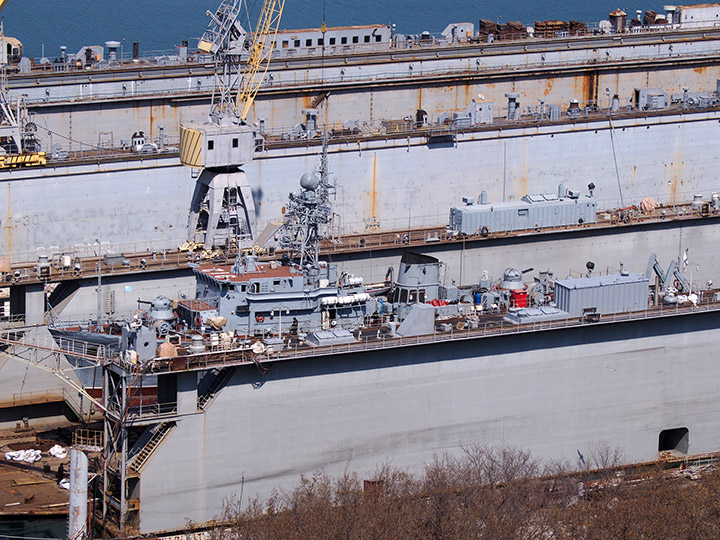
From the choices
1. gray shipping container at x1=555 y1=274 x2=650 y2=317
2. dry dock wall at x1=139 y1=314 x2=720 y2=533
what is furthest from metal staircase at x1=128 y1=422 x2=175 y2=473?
gray shipping container at x1=555 y1=274 x2=650 y2=317

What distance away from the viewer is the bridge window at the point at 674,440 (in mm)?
67875

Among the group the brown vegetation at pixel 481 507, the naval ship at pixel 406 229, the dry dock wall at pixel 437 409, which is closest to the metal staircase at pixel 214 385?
the naval ship at pixel 406 229

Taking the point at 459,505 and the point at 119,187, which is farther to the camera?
the point at 119,187

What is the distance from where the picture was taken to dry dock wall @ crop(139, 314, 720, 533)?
193 feet

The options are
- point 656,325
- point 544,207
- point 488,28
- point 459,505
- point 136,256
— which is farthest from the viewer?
point 488,28

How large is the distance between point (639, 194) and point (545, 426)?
1222 inches

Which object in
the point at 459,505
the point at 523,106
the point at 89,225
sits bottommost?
the point at 459,505

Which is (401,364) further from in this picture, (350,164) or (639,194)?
(639,194)

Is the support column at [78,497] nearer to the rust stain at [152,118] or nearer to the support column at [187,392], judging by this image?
the support column at [187,392]

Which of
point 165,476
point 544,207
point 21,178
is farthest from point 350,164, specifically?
point 165,476

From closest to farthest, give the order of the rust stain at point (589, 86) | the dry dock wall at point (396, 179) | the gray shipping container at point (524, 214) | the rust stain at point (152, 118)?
the dry dock wall at point (396, 179) < the gray shipping container at point (524, 214) < the rust stain at point (152, 118) < the rust stain at point (589, 86)

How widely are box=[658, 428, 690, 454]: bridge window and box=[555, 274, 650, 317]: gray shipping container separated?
607cm

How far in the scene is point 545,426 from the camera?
64938 mm

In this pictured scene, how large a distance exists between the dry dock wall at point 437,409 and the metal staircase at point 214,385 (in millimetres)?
341
